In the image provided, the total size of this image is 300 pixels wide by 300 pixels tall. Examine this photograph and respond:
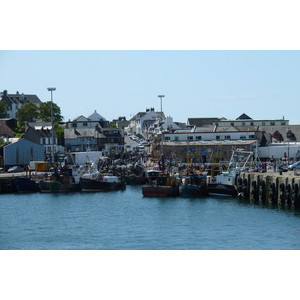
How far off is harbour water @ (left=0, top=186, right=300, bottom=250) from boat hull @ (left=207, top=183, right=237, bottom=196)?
3.99 feet

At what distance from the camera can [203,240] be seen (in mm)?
32719

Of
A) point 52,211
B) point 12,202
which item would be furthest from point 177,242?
point 12,202

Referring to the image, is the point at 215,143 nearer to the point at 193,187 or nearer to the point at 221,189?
the point at 221,189

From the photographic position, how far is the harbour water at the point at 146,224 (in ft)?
105

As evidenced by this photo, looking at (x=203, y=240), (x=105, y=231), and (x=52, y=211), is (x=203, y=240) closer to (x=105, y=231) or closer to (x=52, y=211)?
(x=105, y=231)

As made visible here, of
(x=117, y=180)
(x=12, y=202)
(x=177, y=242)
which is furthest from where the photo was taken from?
(x=117, y=180)

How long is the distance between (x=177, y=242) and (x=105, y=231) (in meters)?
5.13

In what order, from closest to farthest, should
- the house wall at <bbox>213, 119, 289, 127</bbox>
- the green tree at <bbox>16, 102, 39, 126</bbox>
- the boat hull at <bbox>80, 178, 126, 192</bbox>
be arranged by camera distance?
the boat hull at <bbox>80, 178, 126, 192</bbox>
the house wall at <bbox>213, 119, 289, 127</bbox>
the green tree at <bbox>16, 102, 39, 126</bbox>

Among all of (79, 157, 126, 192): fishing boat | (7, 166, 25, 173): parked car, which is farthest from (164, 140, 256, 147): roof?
(7, 166, 25, 173): parked car

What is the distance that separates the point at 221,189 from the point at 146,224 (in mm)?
15662

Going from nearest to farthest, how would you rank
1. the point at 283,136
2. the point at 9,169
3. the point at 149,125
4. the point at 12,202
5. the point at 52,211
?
the point at 52,211
the point at 12,202
the point at 9,169
the point at 283,136
the point at 149,125

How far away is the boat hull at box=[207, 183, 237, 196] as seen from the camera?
52938 millimetres

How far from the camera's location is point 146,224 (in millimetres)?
38531

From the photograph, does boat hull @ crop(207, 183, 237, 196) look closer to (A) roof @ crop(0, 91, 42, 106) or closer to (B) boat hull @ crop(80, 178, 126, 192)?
(B) boat hull @ crop(80, 178, 126, 192)
